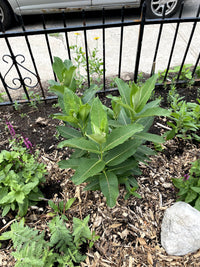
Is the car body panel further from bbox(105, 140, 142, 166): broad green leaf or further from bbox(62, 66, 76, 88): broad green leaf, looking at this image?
bbox(105, 140, 142, 166): broad green leaf

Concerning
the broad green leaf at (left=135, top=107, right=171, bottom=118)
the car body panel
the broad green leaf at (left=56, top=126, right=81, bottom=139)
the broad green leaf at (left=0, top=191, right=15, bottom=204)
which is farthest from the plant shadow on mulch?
the car body panel

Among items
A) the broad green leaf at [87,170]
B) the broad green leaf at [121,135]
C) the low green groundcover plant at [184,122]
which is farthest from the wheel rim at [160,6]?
the broad green leaf at [87,170]

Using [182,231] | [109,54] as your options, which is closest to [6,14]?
[109,54]

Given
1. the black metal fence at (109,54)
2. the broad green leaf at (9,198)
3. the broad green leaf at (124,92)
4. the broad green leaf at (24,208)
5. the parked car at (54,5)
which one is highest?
the parked car at (54,5)

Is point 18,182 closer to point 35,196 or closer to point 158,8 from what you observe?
point 35,196

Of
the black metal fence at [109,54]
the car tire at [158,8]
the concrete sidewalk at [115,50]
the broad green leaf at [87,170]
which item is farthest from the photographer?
the car tire at [158,8]

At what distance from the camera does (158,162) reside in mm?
2576

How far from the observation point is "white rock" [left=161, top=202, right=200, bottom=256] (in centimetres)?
181

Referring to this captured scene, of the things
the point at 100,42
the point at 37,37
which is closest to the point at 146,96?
the point at 100,42

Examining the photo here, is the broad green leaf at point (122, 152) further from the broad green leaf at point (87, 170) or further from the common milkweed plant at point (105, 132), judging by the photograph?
the broad green leaf at point (87, 170)

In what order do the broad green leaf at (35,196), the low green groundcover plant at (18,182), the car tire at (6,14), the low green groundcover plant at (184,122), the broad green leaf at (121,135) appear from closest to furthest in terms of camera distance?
the broad green leaf at (121,135) → the low green groundcover plant at (18,182) → the broad green leaf at (35,196) → the low green groundcover plant at (184,122) → the car tire at (6,14)

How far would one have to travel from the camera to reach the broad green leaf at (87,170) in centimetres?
→ 151

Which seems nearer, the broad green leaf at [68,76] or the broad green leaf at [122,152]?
the broad green leaf at [122,152]

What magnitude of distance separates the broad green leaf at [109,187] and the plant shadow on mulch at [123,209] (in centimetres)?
62
